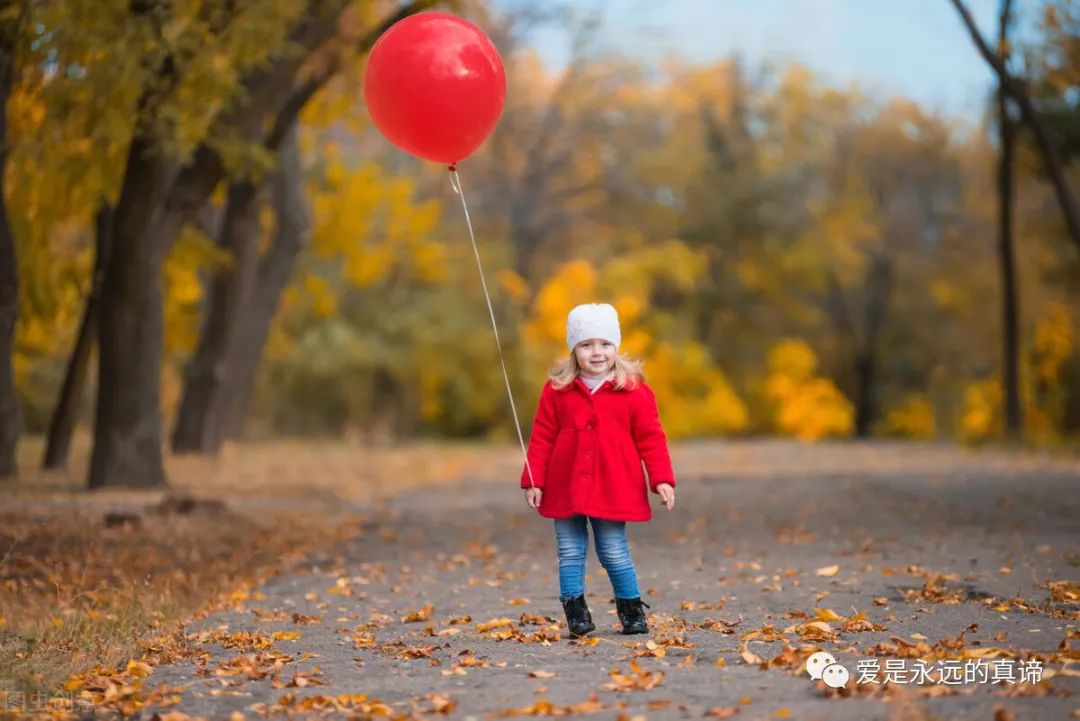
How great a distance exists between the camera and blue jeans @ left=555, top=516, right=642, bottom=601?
23.6 ft

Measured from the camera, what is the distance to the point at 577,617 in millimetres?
7156

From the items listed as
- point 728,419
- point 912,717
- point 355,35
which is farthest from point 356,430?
point 912,717

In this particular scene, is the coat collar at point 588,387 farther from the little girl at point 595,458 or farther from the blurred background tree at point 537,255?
the blurred background tree at point 537,255

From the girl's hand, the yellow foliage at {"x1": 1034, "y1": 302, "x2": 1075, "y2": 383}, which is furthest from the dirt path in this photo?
the yellow foliage at {"x1": 1034, "y1": 302, "x2": 1075, "y2": 383}

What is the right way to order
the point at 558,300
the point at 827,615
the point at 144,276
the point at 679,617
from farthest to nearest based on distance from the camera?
the point at 558,300
the point at 144,276
the point at 679,617
the point at 827,615

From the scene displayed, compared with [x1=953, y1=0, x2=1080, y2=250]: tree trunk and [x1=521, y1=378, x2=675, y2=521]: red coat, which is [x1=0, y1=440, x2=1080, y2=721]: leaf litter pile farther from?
[x1=953, y1=0, x2=1080, y2=250]: tree trunk

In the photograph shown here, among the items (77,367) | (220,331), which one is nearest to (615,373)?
(77,367)

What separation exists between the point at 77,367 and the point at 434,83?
11694 millimetres

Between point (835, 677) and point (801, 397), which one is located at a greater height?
point (801, 397)

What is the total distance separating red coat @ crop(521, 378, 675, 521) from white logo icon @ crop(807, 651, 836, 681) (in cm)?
128

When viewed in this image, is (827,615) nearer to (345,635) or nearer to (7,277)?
(345,635)

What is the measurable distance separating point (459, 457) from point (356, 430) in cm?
674

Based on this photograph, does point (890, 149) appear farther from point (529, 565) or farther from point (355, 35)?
point (529, 565)

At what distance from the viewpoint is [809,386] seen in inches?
1601
